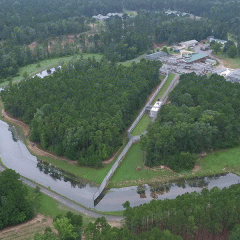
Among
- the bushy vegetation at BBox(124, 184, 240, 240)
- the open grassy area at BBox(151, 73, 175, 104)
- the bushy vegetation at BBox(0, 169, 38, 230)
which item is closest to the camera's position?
the bushy vegetation at BBox(124, 184, 240, 240)

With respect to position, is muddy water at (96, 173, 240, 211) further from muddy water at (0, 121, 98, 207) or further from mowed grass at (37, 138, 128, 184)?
mowed grass at (37, 138, 128, 184)

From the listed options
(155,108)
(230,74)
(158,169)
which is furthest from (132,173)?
(230,74)

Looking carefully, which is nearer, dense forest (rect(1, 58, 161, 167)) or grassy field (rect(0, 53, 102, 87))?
dense forest (rect(1, 58, 161, 167))

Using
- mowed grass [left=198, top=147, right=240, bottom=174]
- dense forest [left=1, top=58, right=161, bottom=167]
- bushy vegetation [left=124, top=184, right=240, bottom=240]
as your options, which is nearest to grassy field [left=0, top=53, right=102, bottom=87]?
dense forest [left=1, top=58, right=161, bottom=167]

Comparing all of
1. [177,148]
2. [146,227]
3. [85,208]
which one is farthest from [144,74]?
[146,227]

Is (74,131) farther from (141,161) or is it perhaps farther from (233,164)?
(233,164)

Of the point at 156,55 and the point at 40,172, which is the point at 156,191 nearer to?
the point at 40,172
